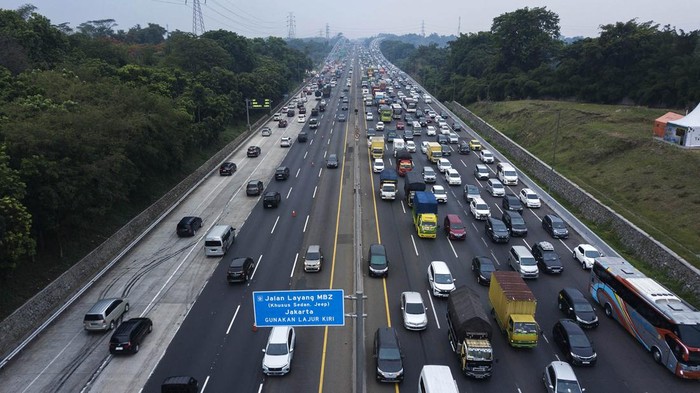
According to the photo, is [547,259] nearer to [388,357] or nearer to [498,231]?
[498,231]

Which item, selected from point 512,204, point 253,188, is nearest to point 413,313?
point 512,204

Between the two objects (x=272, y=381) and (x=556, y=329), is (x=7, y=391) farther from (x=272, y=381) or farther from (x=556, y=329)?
(x=556, y=329)

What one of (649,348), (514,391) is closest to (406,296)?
(514,391)

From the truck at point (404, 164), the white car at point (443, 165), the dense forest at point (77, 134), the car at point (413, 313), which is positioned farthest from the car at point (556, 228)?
the dense forest at point (77, 134)

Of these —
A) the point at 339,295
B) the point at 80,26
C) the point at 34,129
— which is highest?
the point at 80,26

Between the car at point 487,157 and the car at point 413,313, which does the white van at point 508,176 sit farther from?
the car at point 413,313

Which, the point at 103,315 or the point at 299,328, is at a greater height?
the point at 103,315
